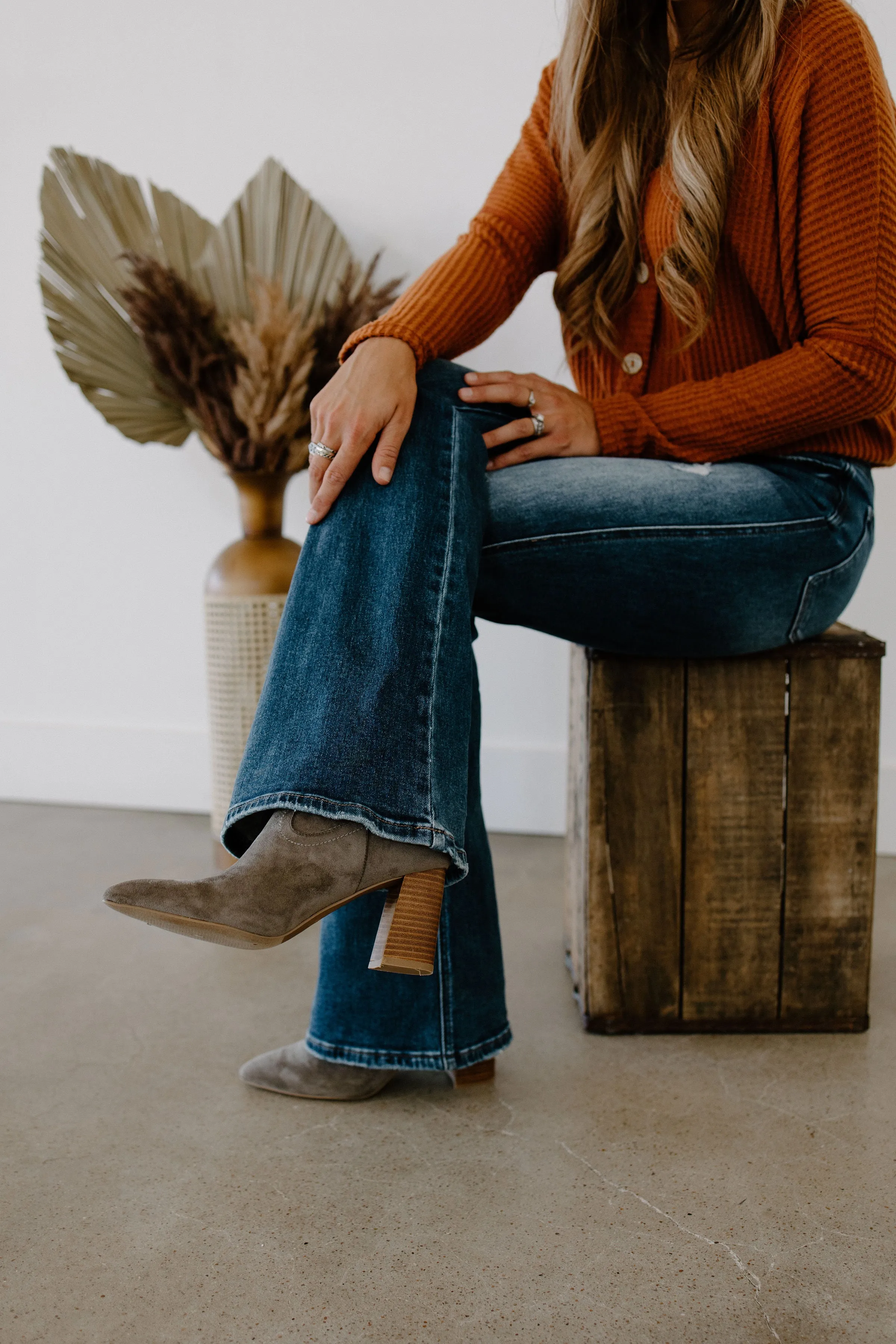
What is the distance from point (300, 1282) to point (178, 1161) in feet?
0.72

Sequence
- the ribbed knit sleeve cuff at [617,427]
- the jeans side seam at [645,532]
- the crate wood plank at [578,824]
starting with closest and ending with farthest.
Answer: the jeans side seam at [645,532], the ribbed knit sleeve cuff at [617,427], the crate wood plank at [578,824]

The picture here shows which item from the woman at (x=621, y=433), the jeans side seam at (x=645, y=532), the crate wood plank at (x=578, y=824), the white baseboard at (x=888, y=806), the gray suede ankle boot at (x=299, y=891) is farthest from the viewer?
the white baseboard at (x=888, y=806)

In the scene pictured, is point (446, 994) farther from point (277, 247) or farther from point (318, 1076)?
point (277, 247)

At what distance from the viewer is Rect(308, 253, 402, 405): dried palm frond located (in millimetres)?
1807

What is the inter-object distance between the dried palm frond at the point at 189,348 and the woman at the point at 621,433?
70 cm

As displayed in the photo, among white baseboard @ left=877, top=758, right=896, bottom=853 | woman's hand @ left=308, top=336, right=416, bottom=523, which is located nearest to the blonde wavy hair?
woman's hand @ left=308, top=336, right=416, bottom=523

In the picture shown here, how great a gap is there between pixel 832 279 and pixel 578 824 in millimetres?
698

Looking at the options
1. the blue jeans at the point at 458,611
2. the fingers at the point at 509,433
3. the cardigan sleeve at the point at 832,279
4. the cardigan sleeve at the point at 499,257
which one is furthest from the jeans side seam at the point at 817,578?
the cardigan sleeve at the point at 499,257

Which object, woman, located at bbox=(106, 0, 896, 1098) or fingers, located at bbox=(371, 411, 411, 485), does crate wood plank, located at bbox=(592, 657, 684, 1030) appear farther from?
fingers, located at bbox=(371, 411, 411, 485)

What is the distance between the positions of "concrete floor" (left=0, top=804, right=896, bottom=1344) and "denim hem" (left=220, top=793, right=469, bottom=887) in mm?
326

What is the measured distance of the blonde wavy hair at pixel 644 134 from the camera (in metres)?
1.11

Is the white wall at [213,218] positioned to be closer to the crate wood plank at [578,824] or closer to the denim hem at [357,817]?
the crate wood plank at [578,824]

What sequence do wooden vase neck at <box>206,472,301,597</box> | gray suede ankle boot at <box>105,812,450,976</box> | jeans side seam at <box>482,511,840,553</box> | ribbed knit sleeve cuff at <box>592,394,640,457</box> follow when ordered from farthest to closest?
wooden vase neck at <box>206,472,301,597</box> < ribbed knit sleeve cuff at <box>592,394,640,457</box> < jeans side seam at <box>482,511,840,553</box> < gray suede ankle boot at <box>105,812,450,976</box>

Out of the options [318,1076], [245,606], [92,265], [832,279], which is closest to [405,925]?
[318,1076]
